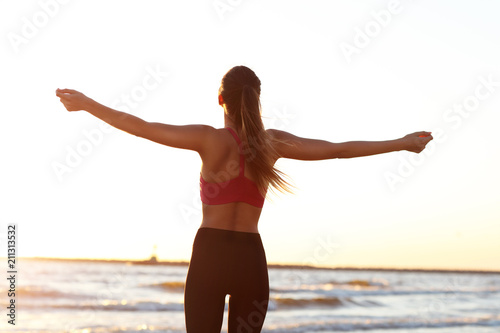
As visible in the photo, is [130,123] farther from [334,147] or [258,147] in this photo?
[334,147]

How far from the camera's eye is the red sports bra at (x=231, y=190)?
2.66m

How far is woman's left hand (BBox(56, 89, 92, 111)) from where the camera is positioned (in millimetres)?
2459

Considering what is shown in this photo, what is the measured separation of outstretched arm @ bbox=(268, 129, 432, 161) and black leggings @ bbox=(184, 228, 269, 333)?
1.34ft

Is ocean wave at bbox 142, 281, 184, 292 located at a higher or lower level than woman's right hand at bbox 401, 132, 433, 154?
lower

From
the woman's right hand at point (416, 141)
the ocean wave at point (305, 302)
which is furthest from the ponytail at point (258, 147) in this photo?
the ocean wave at point (305, 302)

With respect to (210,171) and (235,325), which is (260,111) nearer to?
(210,171)

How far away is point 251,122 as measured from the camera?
2.68m

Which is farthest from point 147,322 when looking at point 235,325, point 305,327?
point 235,325

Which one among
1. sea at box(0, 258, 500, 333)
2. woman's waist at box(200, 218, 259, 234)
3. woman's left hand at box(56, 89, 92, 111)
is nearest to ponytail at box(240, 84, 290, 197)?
woman's waist at box(200, 218, 259, 234)

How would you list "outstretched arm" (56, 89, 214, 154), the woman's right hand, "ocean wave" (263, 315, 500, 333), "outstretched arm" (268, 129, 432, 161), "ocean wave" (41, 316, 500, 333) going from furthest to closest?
"ocean wave" (263, 315, 500, 333) < "ocean wave" (41, 316, 500, 333) < the woman's right hand < "outstretched arm" (268, 129, 432, 161) < "outstretched arm" (56, 89, 214, 154)

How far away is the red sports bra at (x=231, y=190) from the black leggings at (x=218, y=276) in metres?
0.13

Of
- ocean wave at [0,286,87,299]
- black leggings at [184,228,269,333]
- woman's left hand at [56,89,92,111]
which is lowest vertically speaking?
ocean wave at [0,286,87,299]

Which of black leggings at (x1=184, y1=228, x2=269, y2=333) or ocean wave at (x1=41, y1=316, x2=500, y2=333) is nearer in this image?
black leggings at (x1=184, y1=228, x2=269, y2=333)

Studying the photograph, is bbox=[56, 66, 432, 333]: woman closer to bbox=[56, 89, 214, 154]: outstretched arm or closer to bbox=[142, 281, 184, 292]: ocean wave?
bbox=[56, 89, 214, 154]: outstretched arm
